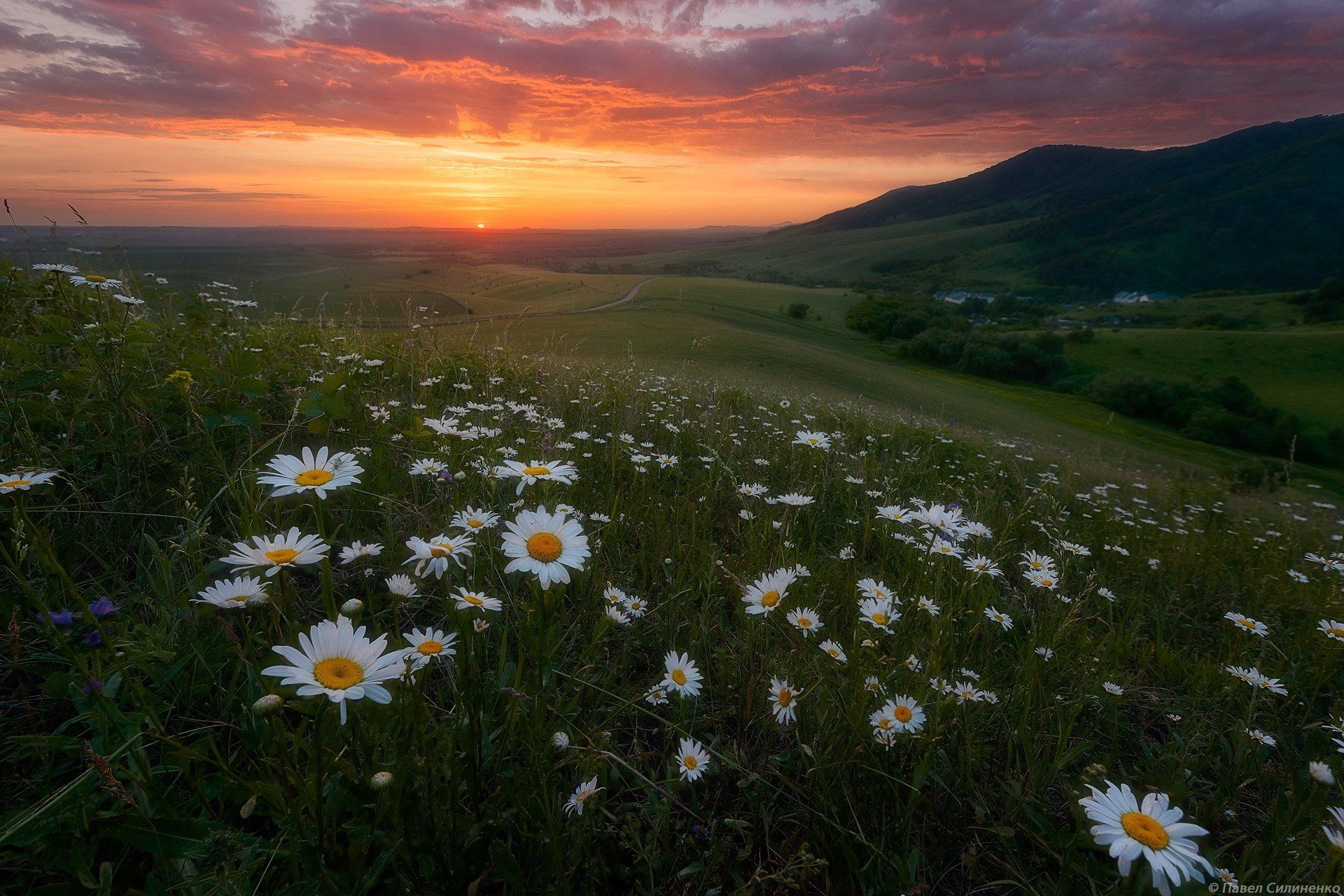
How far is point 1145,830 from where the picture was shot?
117 centimetres

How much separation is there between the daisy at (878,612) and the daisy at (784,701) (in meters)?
0.39

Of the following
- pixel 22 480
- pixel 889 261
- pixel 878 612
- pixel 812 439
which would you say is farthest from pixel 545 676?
pixel 889 261

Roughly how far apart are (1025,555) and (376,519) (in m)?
3.46

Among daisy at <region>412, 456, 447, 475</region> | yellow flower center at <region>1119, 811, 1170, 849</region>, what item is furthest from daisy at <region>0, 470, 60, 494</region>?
yellow flower center at <region>1119, 811, 1170, 849</region>

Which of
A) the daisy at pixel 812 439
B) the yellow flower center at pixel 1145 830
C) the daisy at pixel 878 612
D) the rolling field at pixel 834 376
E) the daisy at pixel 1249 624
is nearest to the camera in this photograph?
the yellow flower center at pixel 1145 830

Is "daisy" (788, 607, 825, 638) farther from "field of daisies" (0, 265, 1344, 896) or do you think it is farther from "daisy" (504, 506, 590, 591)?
"daisy" (504, 506, 590, 591)

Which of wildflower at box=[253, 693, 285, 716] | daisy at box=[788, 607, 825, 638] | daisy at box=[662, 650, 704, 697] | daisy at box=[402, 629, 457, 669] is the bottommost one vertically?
daisy at box=[662, 650, 704, 697]

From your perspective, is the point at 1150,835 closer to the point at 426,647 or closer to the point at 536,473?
the point at 426,647

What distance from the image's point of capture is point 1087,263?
150125mm

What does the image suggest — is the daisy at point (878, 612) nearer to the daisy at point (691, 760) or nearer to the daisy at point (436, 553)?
the daisy at point (691, 760)

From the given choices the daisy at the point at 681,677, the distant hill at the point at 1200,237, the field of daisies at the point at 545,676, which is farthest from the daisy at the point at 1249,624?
the distant hill at the point at 1200,237

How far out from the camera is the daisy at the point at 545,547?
1374 mm

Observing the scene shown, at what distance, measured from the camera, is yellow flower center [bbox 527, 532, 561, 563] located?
145cm

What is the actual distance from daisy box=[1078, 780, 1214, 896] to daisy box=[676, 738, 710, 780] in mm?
923
